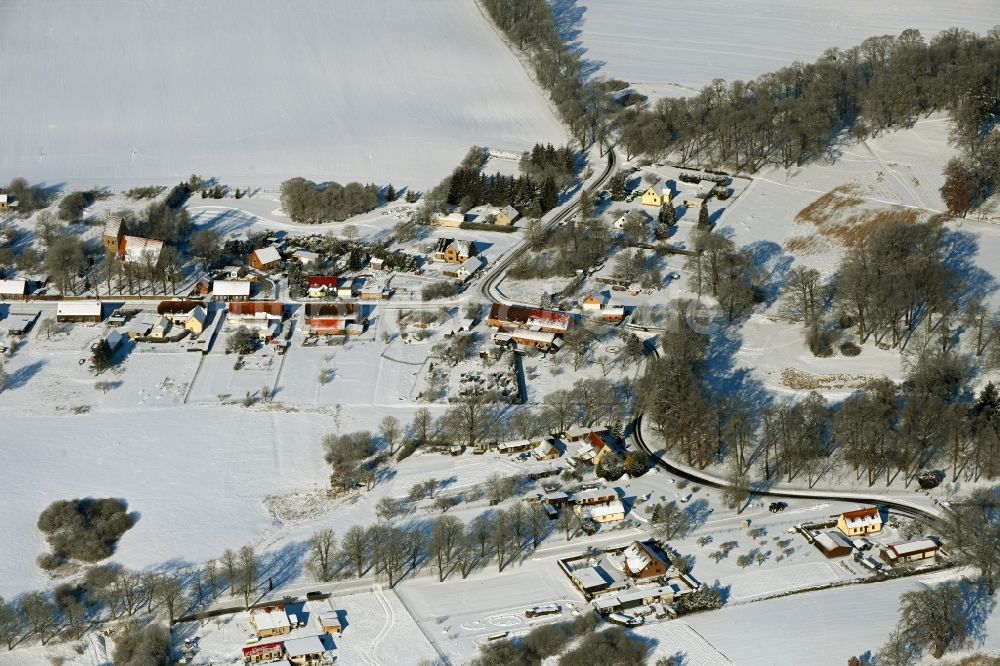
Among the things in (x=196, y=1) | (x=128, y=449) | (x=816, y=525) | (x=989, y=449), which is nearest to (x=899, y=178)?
(x=989, y=449)

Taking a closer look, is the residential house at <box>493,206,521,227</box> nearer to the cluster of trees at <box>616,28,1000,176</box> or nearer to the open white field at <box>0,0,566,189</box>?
the open white field at <box>0,0,566,189</box>

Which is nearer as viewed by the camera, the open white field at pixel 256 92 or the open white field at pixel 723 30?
the open white field at pixel 256 92

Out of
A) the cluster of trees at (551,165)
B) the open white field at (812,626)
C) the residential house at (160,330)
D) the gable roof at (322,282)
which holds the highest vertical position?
the cluster of trees at (551,165)

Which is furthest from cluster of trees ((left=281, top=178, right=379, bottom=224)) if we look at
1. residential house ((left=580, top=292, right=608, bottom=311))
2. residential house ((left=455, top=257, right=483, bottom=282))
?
residential house ((left=580, top=292, right=608, bottom=311))

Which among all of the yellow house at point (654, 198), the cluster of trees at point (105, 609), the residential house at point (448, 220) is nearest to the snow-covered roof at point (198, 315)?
the residential house at point (448, 220)

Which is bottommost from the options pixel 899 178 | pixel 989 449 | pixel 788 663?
pixel 788 663

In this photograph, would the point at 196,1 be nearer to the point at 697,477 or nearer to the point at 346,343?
the point at 346,343

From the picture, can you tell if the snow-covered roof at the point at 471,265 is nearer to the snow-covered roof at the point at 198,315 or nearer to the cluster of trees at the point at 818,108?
the snow-covered roof at the point at 198,315
